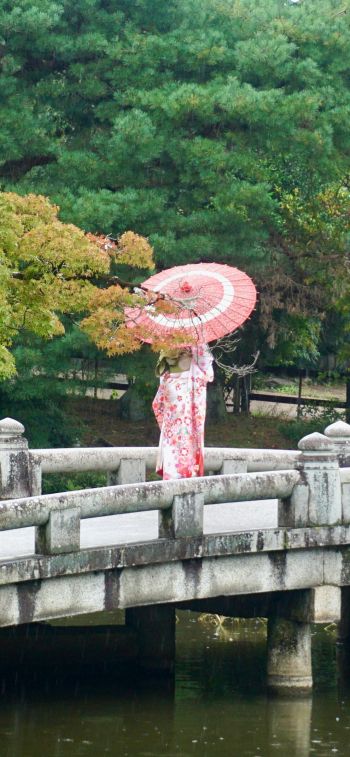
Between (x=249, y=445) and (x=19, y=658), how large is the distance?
15.7 m

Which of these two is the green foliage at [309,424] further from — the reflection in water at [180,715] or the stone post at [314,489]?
the stone post at [314,489]

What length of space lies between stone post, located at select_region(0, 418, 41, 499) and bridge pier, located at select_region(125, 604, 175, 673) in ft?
5.12

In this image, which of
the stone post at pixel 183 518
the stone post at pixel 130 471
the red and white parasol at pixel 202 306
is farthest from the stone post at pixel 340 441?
the stone post at pixel 183 518

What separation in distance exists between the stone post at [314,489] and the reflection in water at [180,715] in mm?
1534

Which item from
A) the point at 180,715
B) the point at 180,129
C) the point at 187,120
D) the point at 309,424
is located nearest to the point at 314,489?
the point at 180,715

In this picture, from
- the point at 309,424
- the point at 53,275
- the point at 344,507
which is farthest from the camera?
the point at 309,424

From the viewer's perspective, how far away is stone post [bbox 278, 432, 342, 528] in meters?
13.5

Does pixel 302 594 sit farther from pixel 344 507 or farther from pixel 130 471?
pixel 130 471

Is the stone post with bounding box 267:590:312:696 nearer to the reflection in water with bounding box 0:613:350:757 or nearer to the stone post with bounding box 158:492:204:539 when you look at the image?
the reflection in water with bounding box 0:613:350:757

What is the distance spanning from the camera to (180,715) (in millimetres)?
13188

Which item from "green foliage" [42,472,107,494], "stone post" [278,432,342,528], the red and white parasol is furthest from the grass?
"stone post" [278,432,342,528]

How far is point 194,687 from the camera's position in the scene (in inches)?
559

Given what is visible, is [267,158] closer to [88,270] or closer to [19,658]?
[88,270]

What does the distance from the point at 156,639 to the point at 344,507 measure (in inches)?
89.8
